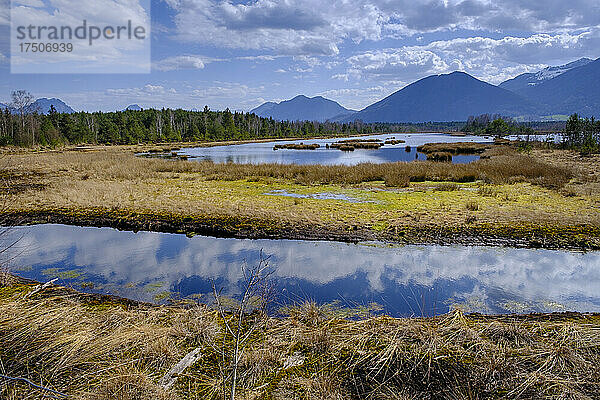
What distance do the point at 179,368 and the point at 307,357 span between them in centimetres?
160

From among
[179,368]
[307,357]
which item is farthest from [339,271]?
[179,368]

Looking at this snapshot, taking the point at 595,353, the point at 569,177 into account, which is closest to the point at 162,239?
the point at 595,353

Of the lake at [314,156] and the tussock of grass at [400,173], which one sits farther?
the lake at [314,156]

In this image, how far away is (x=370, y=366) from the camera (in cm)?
443

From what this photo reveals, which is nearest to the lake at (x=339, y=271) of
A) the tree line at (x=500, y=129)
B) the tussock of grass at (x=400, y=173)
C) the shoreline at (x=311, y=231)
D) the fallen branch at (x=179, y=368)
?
the shoreline at (x=311, y=231)

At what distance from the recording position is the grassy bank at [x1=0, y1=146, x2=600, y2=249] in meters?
12.6

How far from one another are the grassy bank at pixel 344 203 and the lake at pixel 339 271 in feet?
3.36

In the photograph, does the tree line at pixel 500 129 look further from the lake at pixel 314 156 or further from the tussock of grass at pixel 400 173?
the tussock of grass at pixel 400 173

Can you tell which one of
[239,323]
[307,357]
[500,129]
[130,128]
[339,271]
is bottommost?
[339,271]

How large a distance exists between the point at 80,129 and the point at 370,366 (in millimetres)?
95375

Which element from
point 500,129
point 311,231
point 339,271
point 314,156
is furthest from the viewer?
point 500,129

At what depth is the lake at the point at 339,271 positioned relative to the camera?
8070 mm

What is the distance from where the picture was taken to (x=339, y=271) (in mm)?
9688

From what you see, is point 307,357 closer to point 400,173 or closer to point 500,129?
point 400,173
